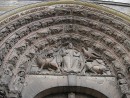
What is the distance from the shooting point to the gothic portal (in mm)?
7027

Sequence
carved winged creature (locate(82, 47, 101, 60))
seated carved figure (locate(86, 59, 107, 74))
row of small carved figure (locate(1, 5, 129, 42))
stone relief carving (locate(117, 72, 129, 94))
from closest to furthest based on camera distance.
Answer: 1. stone relief carving (locate(117, 72, 129, 94))
2. row of small carved figure (locate(1, 5, 129, 42))
3. seated carved figure (locate(86, 59, 107, 74))
4. carved winged creature (locate(82, 47, 101, 60))

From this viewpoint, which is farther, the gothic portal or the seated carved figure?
the seated carved figure

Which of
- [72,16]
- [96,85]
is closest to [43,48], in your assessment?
[72,16]

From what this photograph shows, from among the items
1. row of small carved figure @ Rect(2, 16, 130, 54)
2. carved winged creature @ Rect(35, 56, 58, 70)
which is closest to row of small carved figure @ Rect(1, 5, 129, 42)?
row of small carved figure @ Rect(2, 16, 130, 54)

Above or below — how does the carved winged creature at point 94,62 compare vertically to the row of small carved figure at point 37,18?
below

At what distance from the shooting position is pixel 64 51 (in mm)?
8172

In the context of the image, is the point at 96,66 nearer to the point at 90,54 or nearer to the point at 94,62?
the point at 94,62

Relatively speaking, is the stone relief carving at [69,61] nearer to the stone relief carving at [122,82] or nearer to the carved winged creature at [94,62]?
the carved winged creature at [94,62]

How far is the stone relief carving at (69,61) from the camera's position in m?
7.55

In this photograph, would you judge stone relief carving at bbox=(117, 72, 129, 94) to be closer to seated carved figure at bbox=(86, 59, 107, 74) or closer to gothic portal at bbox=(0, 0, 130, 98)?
gothic portal at bbox=(0, 0, 130, 98)

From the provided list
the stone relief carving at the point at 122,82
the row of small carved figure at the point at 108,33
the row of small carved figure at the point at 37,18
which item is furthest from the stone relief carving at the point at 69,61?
the row of small carved figure at the point at 37,18

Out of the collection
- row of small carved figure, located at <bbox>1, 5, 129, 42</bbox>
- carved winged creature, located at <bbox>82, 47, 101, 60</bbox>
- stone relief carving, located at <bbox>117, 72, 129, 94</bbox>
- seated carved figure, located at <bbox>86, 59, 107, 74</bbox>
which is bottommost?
stone relief carving, located at <bbox>117, 72, 129, 94</bbox>

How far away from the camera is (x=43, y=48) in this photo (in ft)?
26.4

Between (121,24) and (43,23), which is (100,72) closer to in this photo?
(121,24)
